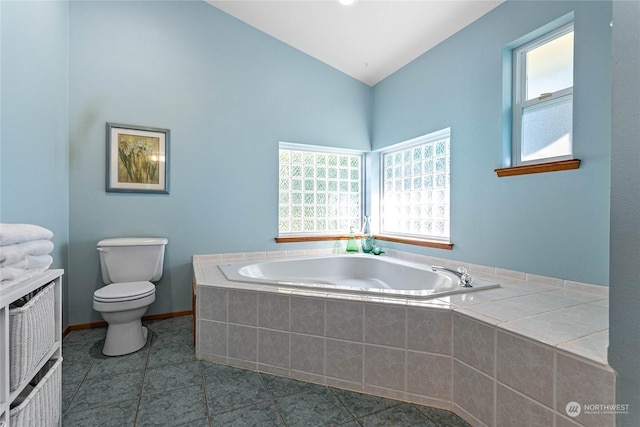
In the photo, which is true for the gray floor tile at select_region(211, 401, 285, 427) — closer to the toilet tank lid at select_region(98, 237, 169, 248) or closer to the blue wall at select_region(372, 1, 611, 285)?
the toilet tank lid at select_region(98, 237, 169, 248)

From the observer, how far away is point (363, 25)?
248cm

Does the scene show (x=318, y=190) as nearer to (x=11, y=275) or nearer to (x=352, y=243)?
(x=352, y=243)

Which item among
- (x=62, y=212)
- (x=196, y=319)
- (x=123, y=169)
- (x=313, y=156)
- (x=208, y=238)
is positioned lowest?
(x=196, y=319)

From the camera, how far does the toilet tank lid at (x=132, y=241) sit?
7.15 feet

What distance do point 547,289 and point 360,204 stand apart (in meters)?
2.01

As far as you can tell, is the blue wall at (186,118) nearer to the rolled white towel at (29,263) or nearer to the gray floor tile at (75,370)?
the gray floor tile at (75,370)

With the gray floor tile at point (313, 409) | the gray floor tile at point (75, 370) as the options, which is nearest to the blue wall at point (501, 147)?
the gray floor tile at point (313, 409)

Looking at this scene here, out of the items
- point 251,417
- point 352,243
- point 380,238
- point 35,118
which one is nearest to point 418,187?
point 380,238

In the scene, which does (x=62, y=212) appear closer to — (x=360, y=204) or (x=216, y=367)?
(x=216, y=367)

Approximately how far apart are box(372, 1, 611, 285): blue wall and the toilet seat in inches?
88.1

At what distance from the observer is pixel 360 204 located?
3.46 meters

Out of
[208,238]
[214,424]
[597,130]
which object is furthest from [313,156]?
[214,424]

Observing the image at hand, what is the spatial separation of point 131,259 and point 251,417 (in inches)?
61.2
